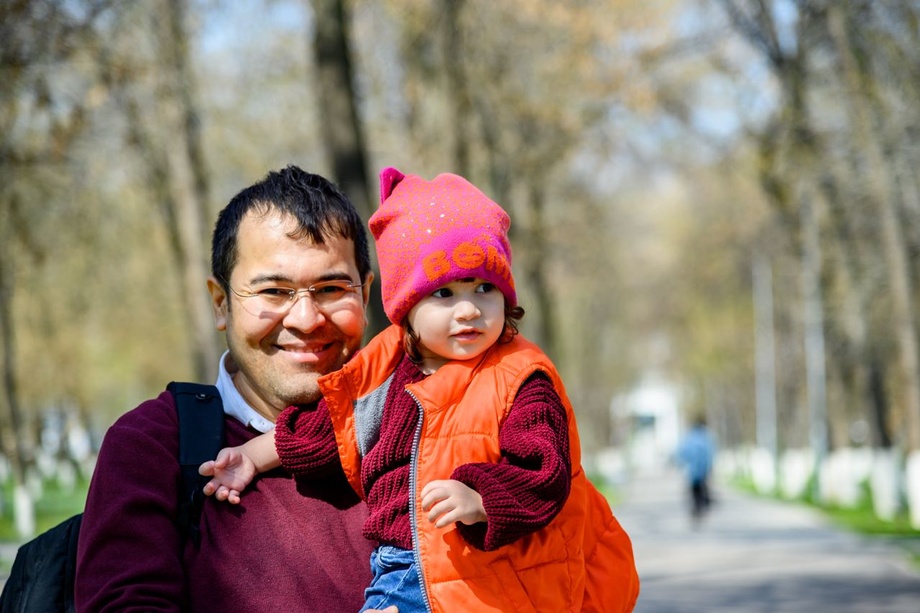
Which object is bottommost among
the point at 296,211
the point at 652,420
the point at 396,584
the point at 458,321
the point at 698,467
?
the point at 652,420

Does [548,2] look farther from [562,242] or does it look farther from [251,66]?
[562,242]

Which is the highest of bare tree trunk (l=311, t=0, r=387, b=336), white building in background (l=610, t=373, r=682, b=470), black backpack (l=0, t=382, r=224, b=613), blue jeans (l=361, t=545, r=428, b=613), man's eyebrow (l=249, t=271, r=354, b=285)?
bare tree trunk (l=311, t=0, r=387, b=336)

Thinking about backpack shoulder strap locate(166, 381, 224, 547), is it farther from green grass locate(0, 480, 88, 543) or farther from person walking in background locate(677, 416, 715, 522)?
person walking in background locate(677, 416, 715, 522)

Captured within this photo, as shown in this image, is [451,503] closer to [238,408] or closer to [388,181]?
[238,408]

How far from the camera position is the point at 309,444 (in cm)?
275

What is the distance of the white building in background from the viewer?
83.2m

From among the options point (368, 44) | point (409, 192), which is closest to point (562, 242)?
point (368, 44)

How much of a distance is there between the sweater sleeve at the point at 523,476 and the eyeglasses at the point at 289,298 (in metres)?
0.48

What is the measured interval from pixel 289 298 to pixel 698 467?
2066cm

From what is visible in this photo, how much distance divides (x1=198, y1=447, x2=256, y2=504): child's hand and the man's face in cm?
20

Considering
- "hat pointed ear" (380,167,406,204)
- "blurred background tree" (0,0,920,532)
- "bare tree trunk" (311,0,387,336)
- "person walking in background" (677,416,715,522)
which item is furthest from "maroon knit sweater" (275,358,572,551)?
Result: "person walking in background" (677,416,715,522)

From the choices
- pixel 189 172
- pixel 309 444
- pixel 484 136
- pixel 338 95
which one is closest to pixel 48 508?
pixel 484 136

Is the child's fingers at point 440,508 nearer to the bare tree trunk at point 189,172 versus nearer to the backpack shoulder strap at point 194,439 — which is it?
the backpack shoulder strap at point 194,439

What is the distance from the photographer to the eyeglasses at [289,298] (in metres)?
2.88
